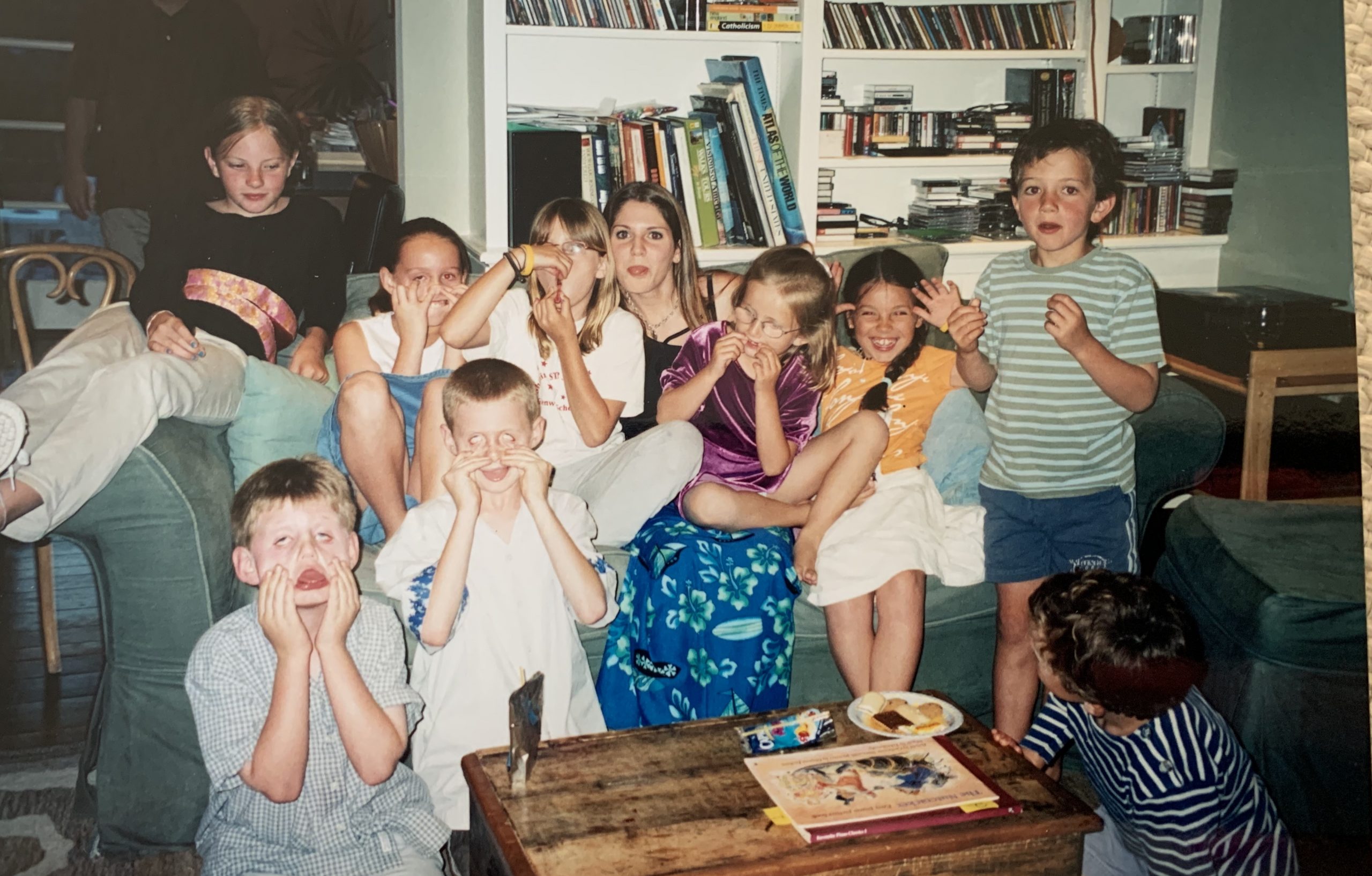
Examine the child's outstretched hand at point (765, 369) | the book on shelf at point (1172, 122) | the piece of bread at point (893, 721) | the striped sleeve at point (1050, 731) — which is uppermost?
the book on shelf at point (1172, 122)

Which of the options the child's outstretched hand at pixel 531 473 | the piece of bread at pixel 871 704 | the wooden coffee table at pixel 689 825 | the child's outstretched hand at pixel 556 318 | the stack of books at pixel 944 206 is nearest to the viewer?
the wooden coffee table at pixel 689 825

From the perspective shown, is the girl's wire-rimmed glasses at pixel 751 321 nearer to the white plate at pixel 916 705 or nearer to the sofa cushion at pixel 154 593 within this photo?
the white plate at pixel 916 705

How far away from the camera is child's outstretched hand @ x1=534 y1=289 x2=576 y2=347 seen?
186 cm

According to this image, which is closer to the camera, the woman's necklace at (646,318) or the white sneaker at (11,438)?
the white sneaker at (11,438)

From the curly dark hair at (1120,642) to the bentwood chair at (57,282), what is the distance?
1420 millimetres

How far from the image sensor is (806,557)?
6.63 feet

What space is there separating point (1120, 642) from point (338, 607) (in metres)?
1.10

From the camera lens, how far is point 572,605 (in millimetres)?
1823

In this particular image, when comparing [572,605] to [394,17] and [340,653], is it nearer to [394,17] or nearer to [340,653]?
[340,653]

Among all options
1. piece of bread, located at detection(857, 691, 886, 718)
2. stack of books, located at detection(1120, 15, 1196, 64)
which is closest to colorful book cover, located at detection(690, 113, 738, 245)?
stack of books, located at detection(1120, 15, 1196, 64)

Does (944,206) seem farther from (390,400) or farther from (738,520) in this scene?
(390,400)

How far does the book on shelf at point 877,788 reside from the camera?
1.38m

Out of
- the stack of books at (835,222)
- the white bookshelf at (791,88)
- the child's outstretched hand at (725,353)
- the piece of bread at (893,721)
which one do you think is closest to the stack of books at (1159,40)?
the white bookshelf at (791,88)

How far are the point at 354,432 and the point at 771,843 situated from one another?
0.89 m
